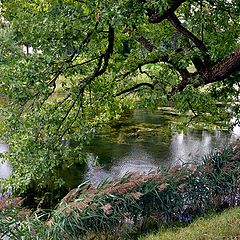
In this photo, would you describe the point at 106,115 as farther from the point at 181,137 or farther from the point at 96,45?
the point at 181,137

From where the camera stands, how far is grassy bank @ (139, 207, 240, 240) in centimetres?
408

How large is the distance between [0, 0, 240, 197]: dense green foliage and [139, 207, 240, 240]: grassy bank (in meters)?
1.73

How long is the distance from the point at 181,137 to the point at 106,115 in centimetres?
810

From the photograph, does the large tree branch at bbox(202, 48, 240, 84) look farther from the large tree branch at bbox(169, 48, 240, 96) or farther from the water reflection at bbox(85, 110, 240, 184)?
the water reflection at bbox(85, 110, 240, 184)

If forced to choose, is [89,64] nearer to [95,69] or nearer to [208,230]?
[95,69]

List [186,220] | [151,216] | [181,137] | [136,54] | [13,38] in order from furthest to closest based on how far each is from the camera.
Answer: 1. [181,137]
2. [136,54]
3. [186,220]
4. [151,216]
5. [13,38]

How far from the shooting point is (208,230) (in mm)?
4281

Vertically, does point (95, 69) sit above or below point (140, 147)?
above

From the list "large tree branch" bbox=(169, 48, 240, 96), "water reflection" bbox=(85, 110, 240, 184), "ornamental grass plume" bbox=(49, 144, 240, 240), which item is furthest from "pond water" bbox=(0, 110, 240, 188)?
"large tree branch" bbox=(169, 48, 240, 96)

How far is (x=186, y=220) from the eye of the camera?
17.6 ft

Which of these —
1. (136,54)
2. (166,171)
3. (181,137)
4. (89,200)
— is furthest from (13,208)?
(181,137)

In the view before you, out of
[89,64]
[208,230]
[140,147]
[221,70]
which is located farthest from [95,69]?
[140,147]

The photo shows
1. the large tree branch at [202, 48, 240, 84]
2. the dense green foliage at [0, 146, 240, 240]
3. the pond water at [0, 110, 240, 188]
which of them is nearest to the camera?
the dense green foliage at [0, 146, 240, 240]

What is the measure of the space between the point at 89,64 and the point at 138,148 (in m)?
7.44
